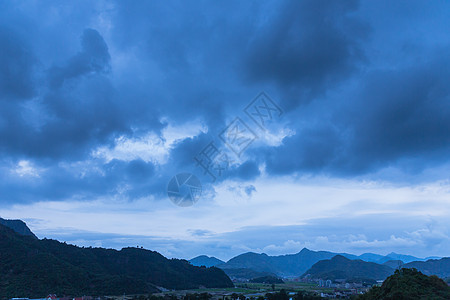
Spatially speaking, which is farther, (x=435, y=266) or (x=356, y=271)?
(x=356, y=271)

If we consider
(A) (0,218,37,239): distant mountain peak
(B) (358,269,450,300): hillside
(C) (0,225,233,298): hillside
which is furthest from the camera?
(A) (0,218,37,239): distant mountain peak

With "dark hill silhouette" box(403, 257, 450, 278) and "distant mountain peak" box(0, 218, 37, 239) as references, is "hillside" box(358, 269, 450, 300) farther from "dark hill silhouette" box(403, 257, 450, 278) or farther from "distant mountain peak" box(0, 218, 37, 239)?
"dark hill silhouette" box(403, 257, 450, 278)

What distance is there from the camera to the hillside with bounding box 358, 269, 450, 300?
29172mm

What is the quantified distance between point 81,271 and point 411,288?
68537 mm

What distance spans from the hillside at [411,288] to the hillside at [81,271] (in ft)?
183

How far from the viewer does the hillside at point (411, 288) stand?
1148 inches

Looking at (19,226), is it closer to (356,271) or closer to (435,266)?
(356,271)

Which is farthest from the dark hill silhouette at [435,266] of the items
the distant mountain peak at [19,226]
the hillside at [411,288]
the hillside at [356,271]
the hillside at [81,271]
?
the distant mountain peak at [19,226]

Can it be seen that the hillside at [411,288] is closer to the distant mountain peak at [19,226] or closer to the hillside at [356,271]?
the distant mountain peak at [19,226]

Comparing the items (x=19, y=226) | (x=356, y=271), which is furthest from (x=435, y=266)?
(x=19, y=226)

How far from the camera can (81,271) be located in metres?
77.1

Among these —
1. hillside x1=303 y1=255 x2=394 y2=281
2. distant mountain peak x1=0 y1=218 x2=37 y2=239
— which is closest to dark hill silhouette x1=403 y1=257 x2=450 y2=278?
hillside x1=303 y1=255 x2=394 y2=281

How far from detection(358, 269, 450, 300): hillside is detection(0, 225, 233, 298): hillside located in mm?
55892

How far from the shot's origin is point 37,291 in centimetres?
6156
